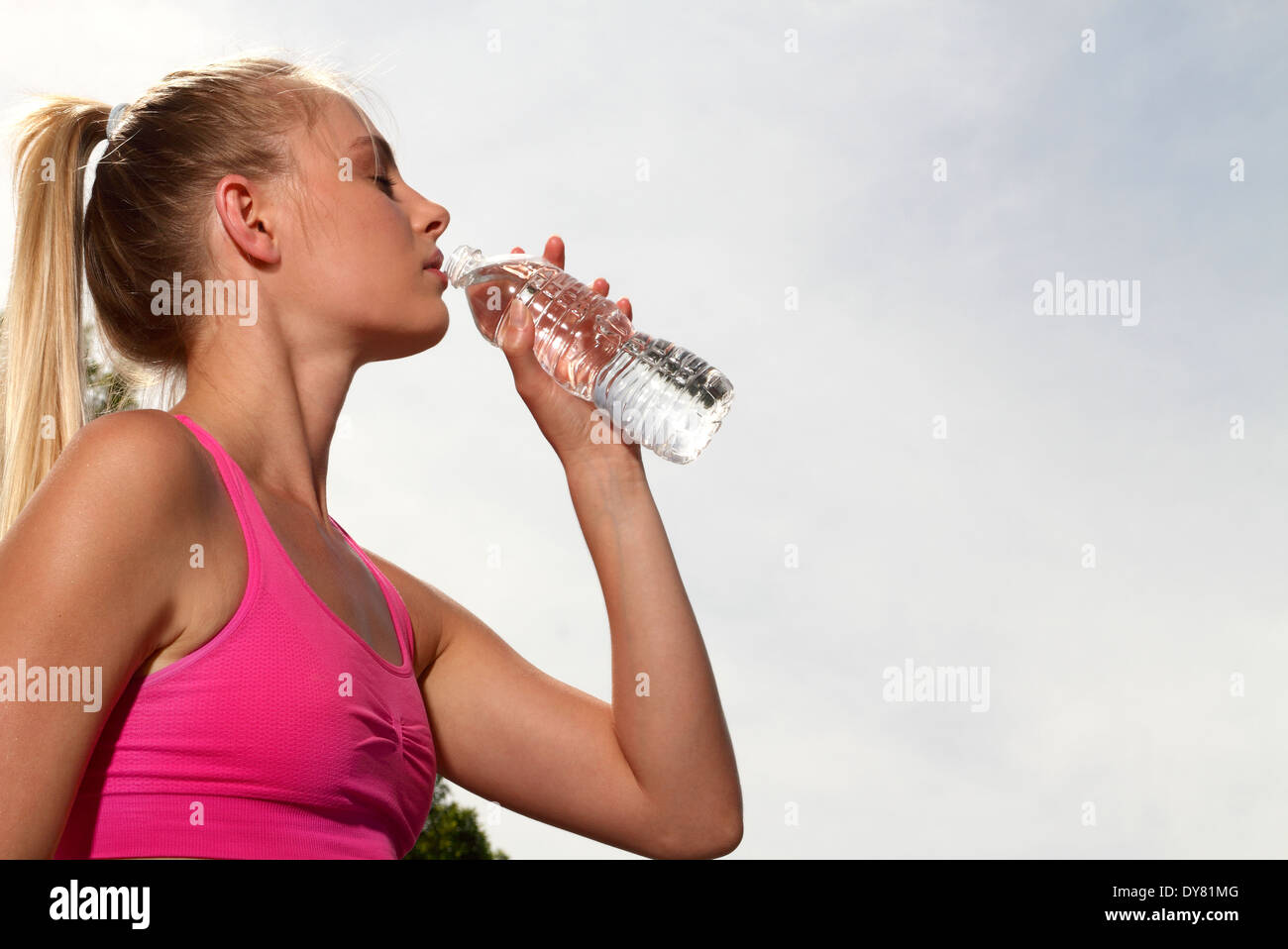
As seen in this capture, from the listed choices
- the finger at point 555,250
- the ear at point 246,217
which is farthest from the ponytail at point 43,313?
the finger at point 555,250

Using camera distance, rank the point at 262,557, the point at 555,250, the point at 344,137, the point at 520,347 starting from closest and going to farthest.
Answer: the point at 262,557
the point at 344,137
the point at 520,347
the point at 555,250

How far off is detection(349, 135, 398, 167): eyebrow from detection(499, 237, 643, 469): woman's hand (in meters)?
0.36

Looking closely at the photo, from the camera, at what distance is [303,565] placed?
1986mm

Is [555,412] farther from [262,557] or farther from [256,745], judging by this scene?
[256,745]

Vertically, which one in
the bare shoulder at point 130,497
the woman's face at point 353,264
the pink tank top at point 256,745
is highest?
the woman's face at point 353,264

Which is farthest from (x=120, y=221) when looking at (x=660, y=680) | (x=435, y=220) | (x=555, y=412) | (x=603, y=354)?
(x=660, y=680)

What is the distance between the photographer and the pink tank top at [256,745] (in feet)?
5.55

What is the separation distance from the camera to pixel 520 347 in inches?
94.7

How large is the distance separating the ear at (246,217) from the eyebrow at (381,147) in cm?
21

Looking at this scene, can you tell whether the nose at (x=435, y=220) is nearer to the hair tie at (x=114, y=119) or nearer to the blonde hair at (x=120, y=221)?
the blonde hair at (x=120, y=221)

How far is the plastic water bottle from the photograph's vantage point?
262cm

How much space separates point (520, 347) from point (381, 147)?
46 centimetres
